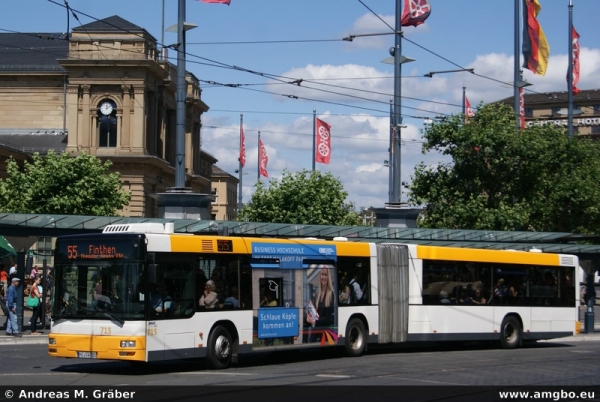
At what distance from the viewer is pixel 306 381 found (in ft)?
53.6

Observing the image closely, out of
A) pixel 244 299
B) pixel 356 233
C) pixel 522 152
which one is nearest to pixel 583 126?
pixel 522 152

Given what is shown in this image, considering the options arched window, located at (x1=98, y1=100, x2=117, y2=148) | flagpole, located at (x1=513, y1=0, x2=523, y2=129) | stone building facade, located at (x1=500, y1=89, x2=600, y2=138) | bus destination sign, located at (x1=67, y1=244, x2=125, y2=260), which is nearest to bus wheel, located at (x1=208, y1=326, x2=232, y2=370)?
bus destination sign, located at (x1=67, y1=244, x2=125, y2=260)

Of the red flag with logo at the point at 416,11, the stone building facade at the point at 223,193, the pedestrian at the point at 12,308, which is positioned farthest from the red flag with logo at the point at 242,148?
the stone building facade at the point at 223,193

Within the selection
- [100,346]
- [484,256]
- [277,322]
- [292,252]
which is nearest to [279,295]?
[277,322]

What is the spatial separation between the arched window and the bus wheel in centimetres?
5506

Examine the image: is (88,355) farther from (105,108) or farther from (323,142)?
(105,108)

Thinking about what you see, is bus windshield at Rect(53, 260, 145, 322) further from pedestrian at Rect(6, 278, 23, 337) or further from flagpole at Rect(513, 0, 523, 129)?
flagpole at Rect(513, 0, 523, 129)

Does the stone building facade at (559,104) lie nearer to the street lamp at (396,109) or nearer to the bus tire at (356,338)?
the street lamp at (396,109)

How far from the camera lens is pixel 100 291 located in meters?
17.7

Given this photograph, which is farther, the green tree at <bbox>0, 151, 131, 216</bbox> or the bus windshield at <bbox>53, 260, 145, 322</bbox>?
the green tree at <bbox>0, 151, 131, 216</bbox>

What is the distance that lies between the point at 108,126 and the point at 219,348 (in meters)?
55.8

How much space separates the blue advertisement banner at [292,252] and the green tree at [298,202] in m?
43.5

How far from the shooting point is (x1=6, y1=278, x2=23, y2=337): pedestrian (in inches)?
1033

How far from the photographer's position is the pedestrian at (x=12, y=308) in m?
26.2
